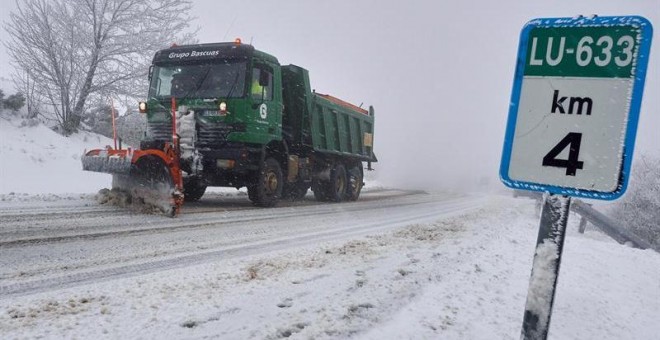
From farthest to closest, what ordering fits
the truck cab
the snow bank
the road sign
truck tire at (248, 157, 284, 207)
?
1. the snow bank
2. truck tire at (248, 157, 284, 207)
3. the truck cab
4. the road sign

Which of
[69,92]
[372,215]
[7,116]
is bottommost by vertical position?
[372,215]

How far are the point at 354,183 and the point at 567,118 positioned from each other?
12.0 meters

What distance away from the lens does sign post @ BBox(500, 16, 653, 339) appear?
5.04ft

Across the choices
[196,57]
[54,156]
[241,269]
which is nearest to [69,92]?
[54,156]

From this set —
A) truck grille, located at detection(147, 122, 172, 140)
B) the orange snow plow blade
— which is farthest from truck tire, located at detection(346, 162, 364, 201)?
the orange snow plow blade

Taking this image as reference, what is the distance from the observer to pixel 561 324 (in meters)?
2.85

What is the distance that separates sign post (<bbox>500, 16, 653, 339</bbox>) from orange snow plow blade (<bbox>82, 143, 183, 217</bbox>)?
581cm

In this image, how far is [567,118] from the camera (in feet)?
5.34

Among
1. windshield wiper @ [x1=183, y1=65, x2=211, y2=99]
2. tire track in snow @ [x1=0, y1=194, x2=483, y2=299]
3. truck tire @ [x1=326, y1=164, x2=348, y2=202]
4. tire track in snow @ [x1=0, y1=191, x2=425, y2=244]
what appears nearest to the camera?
tire track in snow @ [x1=0, y1=194, x2=483, y2=299]

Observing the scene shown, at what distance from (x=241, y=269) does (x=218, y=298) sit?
0.79 m

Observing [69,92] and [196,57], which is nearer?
[196,57]

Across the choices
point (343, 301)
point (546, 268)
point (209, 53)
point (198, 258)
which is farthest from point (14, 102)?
point (546, 268)

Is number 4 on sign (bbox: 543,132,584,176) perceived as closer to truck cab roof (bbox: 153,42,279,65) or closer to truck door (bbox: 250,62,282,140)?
truck door (bbox: 250,62,282,140)

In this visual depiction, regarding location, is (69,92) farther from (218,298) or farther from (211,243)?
(218,298)
